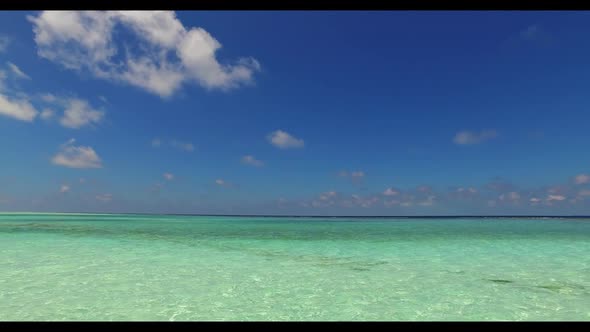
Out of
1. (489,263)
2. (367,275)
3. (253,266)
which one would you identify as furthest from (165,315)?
(489,263)

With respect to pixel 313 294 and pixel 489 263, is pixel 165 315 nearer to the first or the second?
pixel 313 294

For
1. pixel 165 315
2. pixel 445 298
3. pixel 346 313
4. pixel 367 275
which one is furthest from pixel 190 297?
pixel 445 298

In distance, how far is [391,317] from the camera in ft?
18.7

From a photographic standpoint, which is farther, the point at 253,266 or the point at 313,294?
the point at 253,266

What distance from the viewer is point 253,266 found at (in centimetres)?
1020

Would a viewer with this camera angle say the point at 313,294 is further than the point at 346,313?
Yes

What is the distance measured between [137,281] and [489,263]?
35.1ft

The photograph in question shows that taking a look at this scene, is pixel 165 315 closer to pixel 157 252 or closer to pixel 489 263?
pixel 157 252

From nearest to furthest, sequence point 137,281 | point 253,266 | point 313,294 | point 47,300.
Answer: point 47,300 → point 313,294 → point 137,281 → point 253,266
